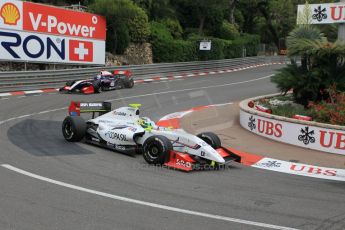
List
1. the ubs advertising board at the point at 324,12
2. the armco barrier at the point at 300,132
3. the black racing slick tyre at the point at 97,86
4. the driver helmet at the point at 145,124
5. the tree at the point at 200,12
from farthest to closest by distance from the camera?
the tree at the point at 200,12
the black racing slick tyre at the point at 97,86
the ubs advertising board at the point at 324,12
the armco barrier at the point at 300,132
the driver helmet at the point at 145,124

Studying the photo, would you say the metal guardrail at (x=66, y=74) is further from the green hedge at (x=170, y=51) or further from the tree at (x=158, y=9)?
the tree at (x=158, y=9)

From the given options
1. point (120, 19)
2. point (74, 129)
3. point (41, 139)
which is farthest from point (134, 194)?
point (120, 19)

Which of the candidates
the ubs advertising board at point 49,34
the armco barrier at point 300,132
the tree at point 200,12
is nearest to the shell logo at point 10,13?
the ubs advertising board at point 49,34

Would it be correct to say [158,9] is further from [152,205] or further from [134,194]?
[152,205]

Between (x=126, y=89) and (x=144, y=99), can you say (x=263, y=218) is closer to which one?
(x=144, y=99)

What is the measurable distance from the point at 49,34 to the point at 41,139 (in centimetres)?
1319

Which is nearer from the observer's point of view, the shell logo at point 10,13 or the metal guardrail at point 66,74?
the metal guardrail at point 66,74

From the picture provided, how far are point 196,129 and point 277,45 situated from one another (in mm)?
51522

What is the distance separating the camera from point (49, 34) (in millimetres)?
23250

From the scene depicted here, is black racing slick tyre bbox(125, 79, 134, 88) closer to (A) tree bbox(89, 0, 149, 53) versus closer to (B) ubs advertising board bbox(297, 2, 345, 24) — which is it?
(A) tree bbox(89, 0, 149, 53)

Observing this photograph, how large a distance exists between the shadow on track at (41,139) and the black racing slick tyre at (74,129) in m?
0.15

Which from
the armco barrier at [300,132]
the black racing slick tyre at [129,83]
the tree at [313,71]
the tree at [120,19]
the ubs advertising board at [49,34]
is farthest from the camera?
the tree at [120,19]

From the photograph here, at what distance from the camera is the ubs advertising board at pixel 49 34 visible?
843 inches

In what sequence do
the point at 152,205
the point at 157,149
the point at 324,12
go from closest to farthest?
the point at 152,205 < the point at 157,149 < the point at 324,12
